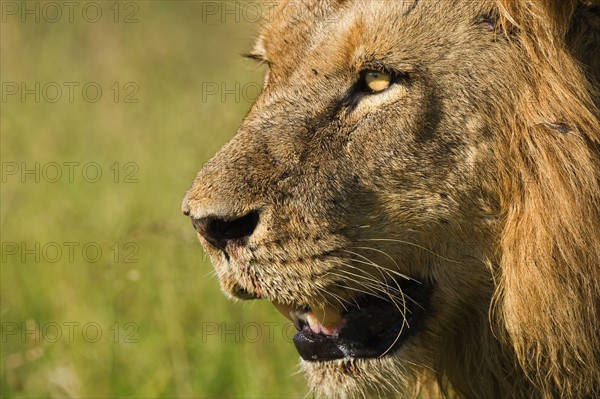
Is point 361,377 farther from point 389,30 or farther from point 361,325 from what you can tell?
point 389,30

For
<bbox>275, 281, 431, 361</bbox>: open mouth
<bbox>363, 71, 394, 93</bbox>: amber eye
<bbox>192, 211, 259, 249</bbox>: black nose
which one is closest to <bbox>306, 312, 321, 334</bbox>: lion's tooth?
<bbox>275, 281, 431, 361</bbox>: open mouth

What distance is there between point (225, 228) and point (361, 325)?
0.51 meters

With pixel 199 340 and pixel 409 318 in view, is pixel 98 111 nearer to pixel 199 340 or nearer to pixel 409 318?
pixel 199 340

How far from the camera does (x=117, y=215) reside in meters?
5.50

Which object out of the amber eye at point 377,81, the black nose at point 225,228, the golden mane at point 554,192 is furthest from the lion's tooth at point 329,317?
the amber eye at point 377,81

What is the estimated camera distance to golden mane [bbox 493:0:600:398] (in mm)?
2527

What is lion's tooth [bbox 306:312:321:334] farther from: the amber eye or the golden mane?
the amber eye

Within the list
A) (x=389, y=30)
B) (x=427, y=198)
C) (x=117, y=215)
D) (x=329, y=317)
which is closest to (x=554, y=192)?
(x=427, y=198)

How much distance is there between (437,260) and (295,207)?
412 millimetres

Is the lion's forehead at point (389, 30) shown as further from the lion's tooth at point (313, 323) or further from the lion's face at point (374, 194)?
the lion's tooth at point (313, 323)

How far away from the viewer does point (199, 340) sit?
4.32m

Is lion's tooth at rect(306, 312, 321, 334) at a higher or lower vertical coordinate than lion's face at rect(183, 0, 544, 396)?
lower

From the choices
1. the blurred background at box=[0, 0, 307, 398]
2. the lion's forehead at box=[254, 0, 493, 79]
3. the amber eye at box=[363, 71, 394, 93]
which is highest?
the lion's forehead at box=[254, 0, 493, 79]

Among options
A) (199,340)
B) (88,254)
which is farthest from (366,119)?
(88,254)
